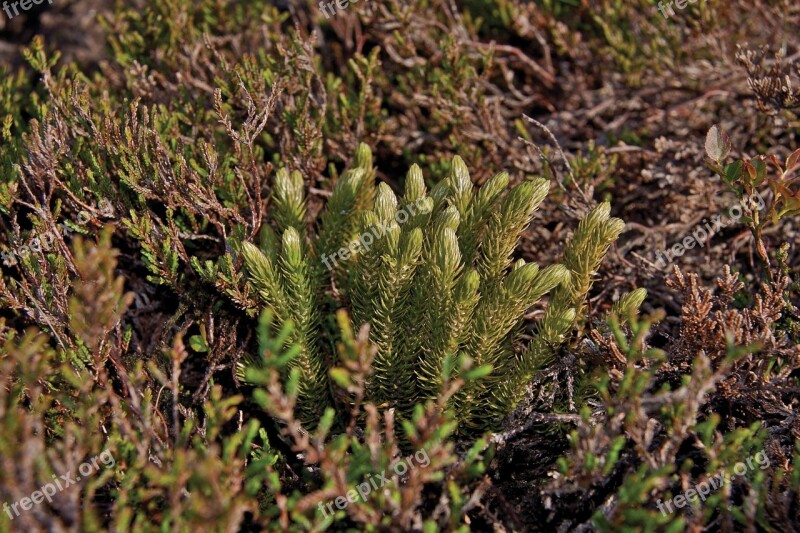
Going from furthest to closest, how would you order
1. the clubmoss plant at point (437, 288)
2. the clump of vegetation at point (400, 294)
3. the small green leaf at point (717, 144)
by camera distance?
1. the small green leaf at point (717, 144)
2. the clubmoss plant at point (437, 288)
3. the clump of vegetation at point (400, 294)

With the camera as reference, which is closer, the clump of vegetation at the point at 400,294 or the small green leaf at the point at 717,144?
the clump of vegetation at the point at 400,294

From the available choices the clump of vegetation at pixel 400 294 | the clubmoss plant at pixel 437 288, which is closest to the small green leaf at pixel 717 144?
the clump of vegetation at pixel 400 294

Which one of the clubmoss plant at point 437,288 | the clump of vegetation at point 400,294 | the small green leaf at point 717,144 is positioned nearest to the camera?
the clump of vegetation at point 400,294

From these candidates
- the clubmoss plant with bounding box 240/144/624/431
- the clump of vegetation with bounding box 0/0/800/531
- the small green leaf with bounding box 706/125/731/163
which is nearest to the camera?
the clump of vegetation with bounding box 0/0/800/531

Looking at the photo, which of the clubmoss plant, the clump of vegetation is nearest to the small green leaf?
the clump of vegetation

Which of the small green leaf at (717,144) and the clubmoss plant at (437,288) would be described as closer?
the clubmoss plant at (437,288)

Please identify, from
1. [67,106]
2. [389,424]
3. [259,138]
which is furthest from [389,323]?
[67,106]

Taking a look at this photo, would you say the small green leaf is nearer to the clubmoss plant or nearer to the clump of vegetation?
the clump of vegetation

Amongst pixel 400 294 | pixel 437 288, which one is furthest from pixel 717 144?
pixel 400 294

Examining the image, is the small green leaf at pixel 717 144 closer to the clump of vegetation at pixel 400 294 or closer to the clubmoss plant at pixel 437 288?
the clump of vegetation at pixel 400 294

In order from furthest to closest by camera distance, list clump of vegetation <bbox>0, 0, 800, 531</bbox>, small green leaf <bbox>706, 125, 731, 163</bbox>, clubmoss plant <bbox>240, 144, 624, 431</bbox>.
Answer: small green leaf <bbox>706, 125, 731, 163</bbox> → clubmoss plant <bbox>240, 144, 624, 431</bbox> → clump of vegetation <bbox>0, 0, 800, 531</bbox>
